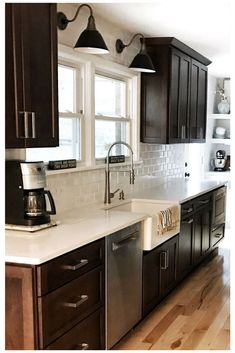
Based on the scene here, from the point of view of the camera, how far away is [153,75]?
15.2ft

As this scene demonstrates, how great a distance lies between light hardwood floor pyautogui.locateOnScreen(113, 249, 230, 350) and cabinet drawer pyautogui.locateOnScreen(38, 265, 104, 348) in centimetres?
71

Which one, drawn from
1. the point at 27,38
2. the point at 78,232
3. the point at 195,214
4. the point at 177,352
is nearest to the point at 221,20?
the point at 195,214

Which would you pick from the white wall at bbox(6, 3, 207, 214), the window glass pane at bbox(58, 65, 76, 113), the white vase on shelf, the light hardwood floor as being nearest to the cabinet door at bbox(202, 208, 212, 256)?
the light hardwood floor

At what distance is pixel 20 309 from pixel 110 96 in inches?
103

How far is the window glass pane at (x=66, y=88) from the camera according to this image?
334cm

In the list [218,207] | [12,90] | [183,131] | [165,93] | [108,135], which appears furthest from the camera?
[218,207]

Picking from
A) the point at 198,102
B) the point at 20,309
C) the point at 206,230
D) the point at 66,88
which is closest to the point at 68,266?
the point at 20,309

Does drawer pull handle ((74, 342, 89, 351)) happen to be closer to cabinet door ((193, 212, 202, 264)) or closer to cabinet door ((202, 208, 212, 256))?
cabinet door ((193, 212, 202, 264))

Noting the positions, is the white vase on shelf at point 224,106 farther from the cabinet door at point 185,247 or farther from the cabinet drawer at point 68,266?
the cabinet drawer at point 68,266

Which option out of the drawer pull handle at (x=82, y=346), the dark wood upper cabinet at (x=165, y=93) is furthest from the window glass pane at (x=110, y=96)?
the drawer pull handle at (x=82, y=346)

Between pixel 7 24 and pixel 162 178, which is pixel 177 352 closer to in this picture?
pixel 7 24

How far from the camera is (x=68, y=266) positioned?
7.23 ft

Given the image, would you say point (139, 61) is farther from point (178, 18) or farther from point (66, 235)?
point (66, 235)
